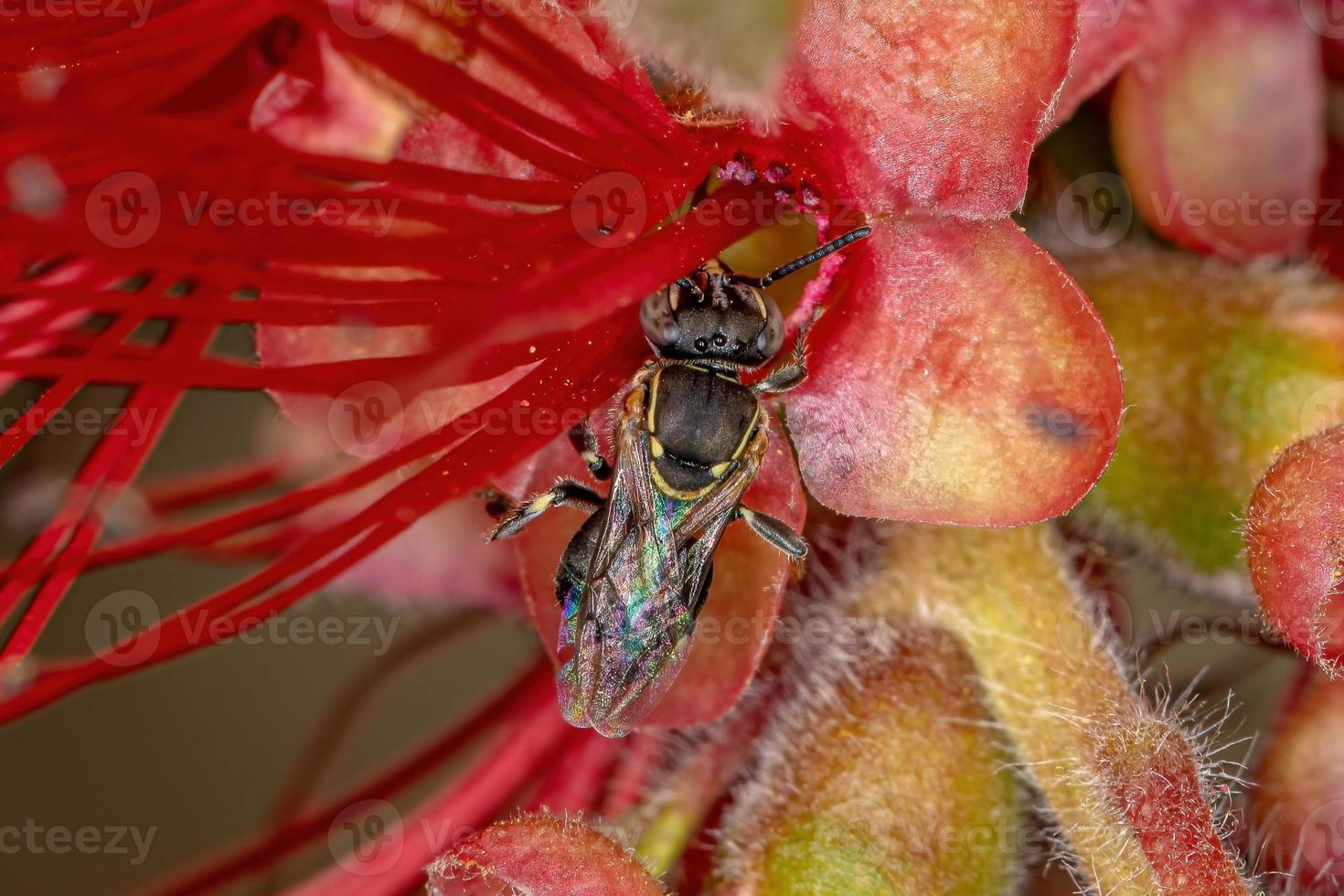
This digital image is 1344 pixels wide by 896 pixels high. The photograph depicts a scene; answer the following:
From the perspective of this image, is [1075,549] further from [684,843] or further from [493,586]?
[493,586]

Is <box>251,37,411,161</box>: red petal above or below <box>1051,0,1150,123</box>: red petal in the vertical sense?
above

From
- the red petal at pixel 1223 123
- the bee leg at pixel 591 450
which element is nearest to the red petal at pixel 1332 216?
the red petal at pixel 1223 123

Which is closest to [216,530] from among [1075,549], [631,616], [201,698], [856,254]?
[631,616]

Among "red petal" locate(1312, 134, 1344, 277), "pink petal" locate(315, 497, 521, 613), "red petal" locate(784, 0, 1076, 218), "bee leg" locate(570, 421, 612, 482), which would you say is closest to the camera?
"red petal" locate(784, 0, 1076, 218)

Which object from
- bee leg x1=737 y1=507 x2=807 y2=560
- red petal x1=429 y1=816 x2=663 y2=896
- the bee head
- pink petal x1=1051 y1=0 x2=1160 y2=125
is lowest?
red petal x1=429 y1=816 x2=663 y2=896

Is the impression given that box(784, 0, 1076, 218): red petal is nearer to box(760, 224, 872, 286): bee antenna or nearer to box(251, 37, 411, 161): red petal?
box(760, 224, 872, 286): bee antenna

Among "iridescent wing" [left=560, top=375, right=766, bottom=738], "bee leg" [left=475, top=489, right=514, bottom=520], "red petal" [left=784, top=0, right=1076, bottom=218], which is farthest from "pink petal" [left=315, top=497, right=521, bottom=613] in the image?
"red petal" [left=784, top=0, right=1076, bottom=218]
